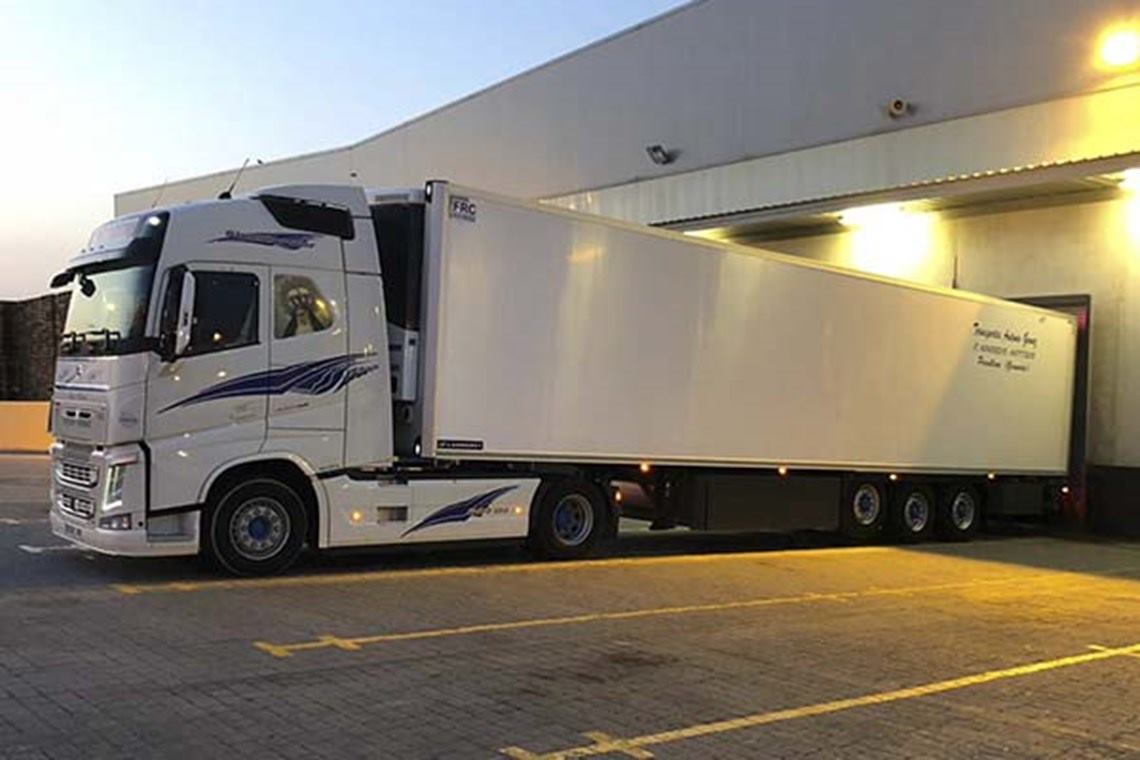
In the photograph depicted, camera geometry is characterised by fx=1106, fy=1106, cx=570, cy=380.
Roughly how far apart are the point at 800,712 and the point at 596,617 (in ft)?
9.50

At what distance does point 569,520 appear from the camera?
1239cm

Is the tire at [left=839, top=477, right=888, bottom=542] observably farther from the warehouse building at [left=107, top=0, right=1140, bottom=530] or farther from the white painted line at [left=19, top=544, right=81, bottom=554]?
the white painted line at [left=19, top=544, right=81, bottom=554]

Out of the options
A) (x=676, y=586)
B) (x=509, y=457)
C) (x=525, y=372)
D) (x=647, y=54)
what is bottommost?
(x=676, y=586)

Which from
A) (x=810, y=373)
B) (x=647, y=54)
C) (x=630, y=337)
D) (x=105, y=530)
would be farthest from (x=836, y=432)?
(x=647, y=54)

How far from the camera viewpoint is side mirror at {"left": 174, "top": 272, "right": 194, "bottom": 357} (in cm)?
971

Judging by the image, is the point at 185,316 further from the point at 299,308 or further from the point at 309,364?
the point at 309,364

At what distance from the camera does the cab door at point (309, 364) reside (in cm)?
1024

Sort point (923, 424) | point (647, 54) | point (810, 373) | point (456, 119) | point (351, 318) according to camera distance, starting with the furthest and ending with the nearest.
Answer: point (456, 119) → point (647, 54) → point (923, 424) → point (810, 373) → point (351, 318)

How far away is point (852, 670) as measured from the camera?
746 cm

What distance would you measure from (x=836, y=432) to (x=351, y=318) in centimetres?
726

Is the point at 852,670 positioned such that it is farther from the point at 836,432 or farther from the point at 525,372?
the point at 836,432

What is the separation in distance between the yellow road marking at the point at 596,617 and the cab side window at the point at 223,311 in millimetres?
3361

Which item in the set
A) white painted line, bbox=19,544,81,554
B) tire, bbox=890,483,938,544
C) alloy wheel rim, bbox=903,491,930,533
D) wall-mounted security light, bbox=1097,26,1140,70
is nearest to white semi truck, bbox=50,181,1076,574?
white painted line, bbox=19,544,81,554

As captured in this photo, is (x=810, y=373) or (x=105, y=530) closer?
(x=105, y=530)
